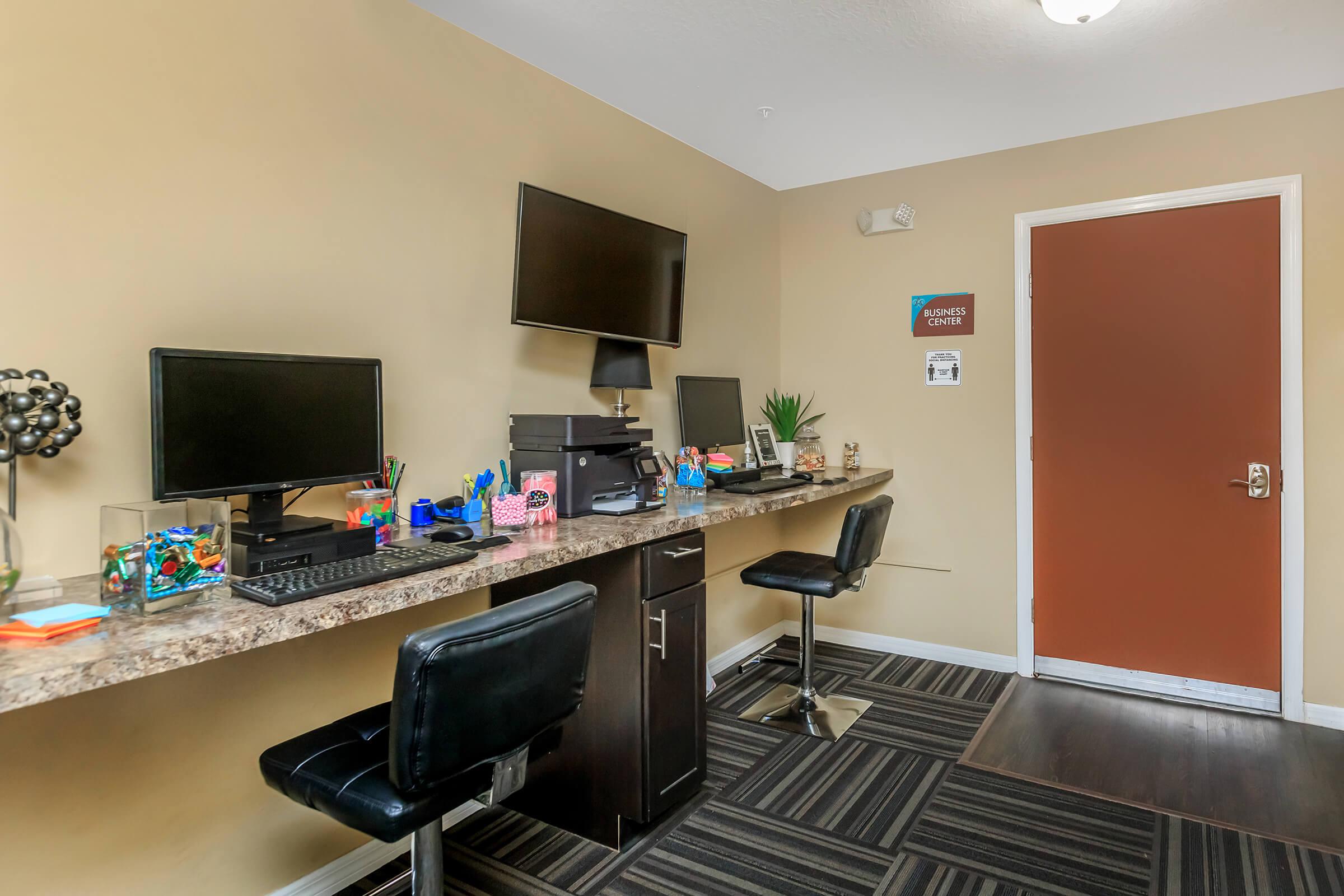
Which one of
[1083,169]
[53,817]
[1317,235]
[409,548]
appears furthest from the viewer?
[1083,169]

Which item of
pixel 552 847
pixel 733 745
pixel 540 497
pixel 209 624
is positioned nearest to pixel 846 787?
pixel 733 745

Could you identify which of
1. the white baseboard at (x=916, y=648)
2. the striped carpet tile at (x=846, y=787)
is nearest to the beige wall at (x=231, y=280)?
the striped carpet tile at (x=846, y=787)

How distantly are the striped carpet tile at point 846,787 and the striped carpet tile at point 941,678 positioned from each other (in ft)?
2.42

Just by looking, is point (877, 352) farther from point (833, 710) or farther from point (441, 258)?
point (441, 258)

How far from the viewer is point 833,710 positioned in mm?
3350

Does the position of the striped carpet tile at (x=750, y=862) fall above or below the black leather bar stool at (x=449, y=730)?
below

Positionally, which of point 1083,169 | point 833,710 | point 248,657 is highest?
point 1083,169

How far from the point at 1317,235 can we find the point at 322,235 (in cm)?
387

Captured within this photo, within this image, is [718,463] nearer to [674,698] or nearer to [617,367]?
[617,367]

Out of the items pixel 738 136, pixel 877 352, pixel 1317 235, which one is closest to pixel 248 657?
pixel 738 136

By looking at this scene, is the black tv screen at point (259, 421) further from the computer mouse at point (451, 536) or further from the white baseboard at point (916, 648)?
the white baseboard at point (916, 648)

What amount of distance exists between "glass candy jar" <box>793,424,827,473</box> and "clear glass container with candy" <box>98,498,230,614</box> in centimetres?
284

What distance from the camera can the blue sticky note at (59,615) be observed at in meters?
1.25

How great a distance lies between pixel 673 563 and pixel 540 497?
48 cm
